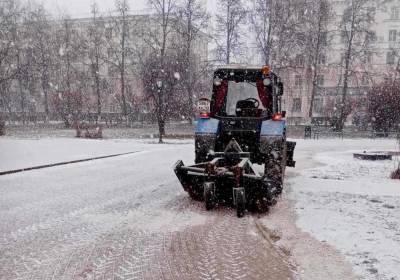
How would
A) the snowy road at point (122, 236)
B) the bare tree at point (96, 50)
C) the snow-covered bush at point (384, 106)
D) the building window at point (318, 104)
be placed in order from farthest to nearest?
the building window at point (318, 104) < the bare tree at point (96, 50) < the snow-covered bush at point (384, 106) < the snowy road at point (122, 236)

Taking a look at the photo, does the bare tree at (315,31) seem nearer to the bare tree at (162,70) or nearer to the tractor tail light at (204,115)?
the bare tree at (162,70)

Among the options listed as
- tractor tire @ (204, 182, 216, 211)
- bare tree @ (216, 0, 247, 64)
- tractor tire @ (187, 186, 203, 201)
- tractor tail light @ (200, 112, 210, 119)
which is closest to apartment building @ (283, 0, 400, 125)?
bare tree @ (216, 0, 247, 64)

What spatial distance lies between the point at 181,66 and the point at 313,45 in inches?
451

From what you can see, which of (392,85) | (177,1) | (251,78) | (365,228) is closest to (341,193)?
(365,228)

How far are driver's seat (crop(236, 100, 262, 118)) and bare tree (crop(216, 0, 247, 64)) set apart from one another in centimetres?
2421

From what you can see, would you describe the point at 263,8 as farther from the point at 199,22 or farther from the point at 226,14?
the point at 199,22

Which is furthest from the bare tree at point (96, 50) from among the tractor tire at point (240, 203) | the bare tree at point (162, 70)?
the tractor tire at point (240, 203)

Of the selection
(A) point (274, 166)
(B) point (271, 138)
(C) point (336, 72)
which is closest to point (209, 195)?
(A) point (274, 166)

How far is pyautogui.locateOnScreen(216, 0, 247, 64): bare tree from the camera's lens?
32125 mm

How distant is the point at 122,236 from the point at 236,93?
435 cm

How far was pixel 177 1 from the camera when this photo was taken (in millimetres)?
33625

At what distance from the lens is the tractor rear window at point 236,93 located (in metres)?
8.34

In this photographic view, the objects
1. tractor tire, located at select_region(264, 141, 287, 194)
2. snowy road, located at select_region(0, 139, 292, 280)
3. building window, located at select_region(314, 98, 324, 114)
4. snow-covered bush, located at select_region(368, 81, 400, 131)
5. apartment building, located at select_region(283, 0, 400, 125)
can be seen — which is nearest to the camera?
snowy road, located at select_region(0, 139, 292, 280)

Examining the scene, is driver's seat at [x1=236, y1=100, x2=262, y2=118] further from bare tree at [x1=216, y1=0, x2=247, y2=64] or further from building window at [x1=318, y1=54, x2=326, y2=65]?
building window at [x1=318, y1=54, x2=326, y2=65]
